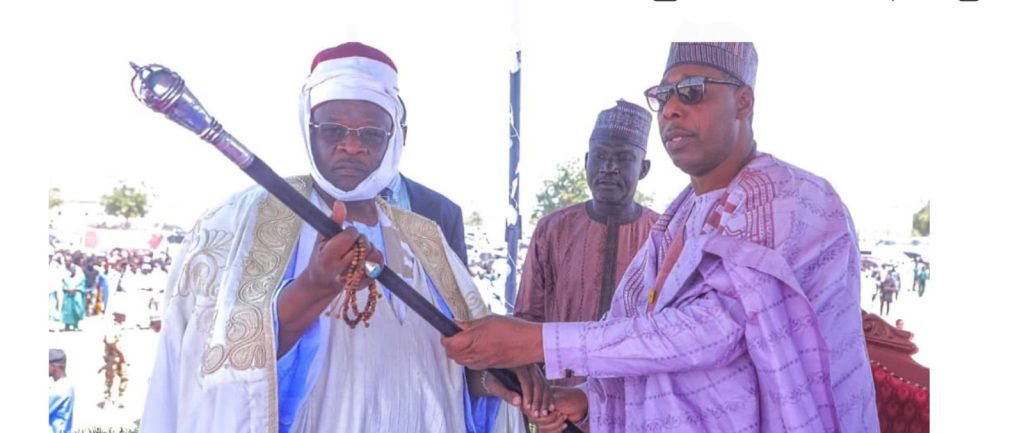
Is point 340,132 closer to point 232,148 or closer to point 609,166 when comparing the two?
point 232,148

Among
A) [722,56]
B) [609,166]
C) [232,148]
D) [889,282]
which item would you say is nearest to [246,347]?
[232,148]

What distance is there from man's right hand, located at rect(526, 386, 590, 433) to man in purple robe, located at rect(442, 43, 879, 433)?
200 mm

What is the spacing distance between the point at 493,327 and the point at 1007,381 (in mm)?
1248

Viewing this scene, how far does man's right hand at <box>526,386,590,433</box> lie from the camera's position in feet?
8.38

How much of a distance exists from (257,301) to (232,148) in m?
0.47

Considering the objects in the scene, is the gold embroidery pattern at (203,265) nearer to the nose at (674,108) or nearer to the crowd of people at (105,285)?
the nose at (674,108)

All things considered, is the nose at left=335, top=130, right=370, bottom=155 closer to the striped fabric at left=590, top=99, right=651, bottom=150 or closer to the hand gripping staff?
the hand gripping staff

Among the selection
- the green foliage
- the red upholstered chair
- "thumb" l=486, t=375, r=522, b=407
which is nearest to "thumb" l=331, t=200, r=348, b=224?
"thumb" l=486, t=375, r=522, b=407

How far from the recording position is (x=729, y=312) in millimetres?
2109

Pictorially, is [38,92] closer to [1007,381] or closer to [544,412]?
[544,412]

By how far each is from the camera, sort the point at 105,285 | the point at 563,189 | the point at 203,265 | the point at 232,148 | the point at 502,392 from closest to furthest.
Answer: the point at 232,148 → the point at 203,265 → the point at 502,392 → the point at 563,189 → the point at 105,285

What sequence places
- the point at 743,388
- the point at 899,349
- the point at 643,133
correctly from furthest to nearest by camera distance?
the point at 643,133, the point at 899,349, the point at 743,388

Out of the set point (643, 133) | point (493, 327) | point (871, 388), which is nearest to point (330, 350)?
point (493, 327)

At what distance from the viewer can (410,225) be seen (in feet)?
8.75
